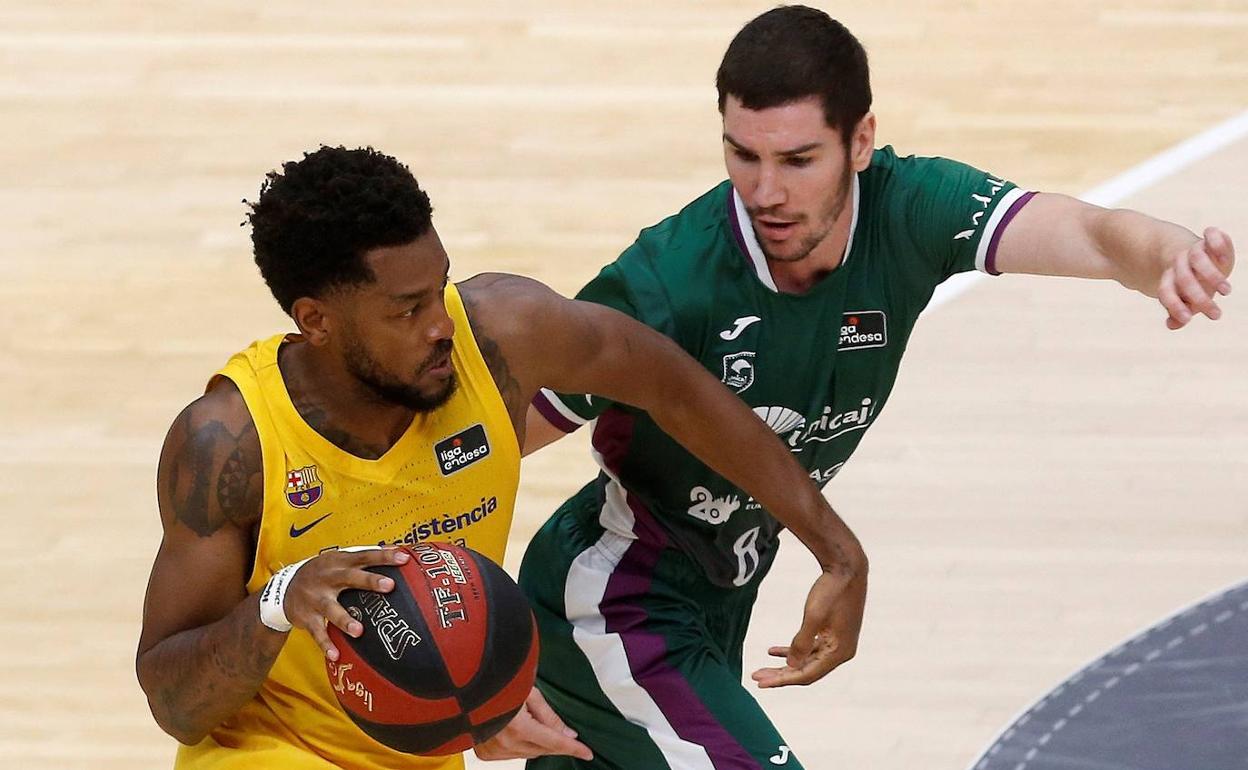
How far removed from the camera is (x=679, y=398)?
3.59 metres

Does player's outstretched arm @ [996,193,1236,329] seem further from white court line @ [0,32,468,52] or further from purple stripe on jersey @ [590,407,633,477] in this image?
white court line @ [0,32,468,52]

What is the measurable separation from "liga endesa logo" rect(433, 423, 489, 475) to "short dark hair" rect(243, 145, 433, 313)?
0.37 metres

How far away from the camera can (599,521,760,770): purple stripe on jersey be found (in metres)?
3.82

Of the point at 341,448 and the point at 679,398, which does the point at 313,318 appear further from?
the point at 679,398

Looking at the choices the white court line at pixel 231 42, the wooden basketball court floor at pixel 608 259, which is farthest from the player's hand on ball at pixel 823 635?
the white court line at pixel 231 42

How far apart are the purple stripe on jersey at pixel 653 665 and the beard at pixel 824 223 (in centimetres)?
60

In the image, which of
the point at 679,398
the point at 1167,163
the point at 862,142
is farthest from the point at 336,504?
the point at 1167,163

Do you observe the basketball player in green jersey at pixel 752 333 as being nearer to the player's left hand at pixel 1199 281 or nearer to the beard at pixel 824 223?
the beard at pixel 824 223

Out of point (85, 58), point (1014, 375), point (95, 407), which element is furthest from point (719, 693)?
point (85, 58)

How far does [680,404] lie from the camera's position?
141 inches

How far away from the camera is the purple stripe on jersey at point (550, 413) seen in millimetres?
3934

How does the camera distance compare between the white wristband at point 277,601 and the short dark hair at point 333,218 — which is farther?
the short dark hair at point 333,218

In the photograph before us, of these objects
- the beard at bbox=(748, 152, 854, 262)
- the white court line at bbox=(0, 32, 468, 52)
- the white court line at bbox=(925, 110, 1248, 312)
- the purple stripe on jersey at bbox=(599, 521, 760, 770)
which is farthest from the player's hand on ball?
the white court line at bbox=(0, 32, 468, 52)

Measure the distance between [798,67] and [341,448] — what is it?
105 cm
